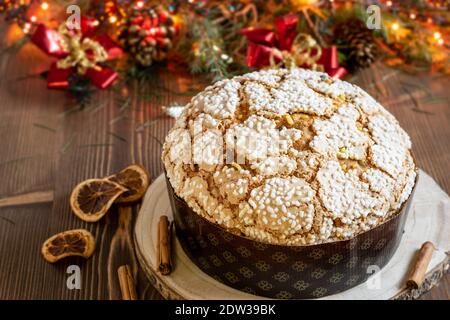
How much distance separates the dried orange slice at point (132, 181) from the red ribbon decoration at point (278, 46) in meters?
0.64

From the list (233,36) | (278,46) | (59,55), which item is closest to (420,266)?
(278,46)

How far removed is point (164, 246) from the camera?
1620mm

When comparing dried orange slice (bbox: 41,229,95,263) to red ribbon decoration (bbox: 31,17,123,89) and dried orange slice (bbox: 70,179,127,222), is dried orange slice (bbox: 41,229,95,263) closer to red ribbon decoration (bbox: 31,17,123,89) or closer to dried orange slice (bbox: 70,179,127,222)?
dried orange slice (bbox: 70,179,127,222)

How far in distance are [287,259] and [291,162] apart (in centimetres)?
21

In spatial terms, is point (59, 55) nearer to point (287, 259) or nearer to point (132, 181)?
point (132, 181)

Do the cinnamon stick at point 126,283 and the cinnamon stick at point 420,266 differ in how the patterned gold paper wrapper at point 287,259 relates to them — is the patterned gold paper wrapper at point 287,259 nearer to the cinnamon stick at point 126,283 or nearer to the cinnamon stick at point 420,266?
the cinnamon stick at point 420,266

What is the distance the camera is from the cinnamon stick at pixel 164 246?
62.1 inches

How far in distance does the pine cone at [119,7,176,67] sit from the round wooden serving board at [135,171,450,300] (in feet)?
2.86

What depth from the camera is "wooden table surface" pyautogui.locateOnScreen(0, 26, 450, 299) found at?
1.77 m

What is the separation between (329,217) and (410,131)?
3.29 ft

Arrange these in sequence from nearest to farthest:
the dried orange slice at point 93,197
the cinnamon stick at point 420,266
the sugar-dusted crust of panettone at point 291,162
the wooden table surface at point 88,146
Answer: the sugar-dusted crust of panettone at point 291,162 < the cinnamon stick at point 420,266 < the wooden table surface at point 88,146 < the dried orange slice at point 93,197

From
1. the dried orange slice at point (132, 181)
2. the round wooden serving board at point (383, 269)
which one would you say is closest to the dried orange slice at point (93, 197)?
the dried orange slice at point (132, 181)

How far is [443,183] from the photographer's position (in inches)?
79.4

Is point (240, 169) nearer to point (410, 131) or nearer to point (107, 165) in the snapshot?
point (107, 165)
